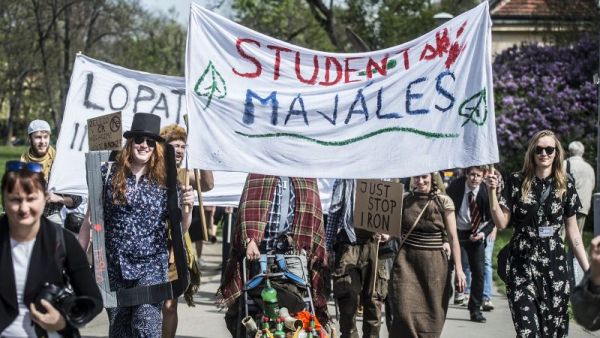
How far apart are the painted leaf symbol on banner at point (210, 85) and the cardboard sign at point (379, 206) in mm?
1788

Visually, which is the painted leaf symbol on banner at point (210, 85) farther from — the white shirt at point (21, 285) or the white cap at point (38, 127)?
the white shirt at point (21, 285)

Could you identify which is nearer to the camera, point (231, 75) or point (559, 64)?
point (231, 75)

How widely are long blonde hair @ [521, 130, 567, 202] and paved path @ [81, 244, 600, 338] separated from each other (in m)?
2.46

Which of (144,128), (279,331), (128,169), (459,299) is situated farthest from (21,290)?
(459,299)

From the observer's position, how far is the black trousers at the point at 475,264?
38.0 ft

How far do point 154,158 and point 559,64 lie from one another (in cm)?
1678

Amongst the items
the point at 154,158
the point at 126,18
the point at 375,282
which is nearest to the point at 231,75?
the point at 154,158

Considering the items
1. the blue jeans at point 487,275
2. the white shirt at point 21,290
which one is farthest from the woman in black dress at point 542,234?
the blue jeans at point 487,275

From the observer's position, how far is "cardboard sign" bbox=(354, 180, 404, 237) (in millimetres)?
8453

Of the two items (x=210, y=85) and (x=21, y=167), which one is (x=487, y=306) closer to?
(x=210, y=85)

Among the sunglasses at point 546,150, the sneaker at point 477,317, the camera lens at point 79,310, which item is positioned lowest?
the sneaker at point 477,317

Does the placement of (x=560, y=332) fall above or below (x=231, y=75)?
below

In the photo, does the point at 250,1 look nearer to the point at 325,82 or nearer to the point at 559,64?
the point at 559,64

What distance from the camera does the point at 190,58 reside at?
24.0 ft
